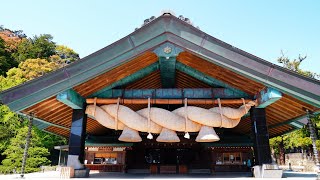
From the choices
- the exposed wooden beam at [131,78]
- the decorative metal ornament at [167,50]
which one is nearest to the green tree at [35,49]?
the exposed wooden beam at [131,78]

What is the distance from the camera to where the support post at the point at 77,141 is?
826 cm

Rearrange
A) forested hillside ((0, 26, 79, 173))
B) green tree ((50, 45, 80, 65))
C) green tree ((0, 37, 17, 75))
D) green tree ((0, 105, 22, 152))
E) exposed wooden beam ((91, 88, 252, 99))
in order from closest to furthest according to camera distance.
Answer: exposed wooden beam ((91, 88, 252, 99)) < forested hillside ((0, 26, 79, 173)) < green tree ((0, 105, 22, 152)) < green tree ((0, 37, 17, 75)) < green tree ((50, 45, 80, 65))

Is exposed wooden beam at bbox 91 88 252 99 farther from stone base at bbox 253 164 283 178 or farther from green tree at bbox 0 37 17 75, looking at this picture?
green tree at bbox 0 37 17 75

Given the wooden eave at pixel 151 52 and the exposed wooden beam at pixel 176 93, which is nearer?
the wooden eave at pixel 151 52

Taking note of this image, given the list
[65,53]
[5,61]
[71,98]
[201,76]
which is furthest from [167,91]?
[65,53]

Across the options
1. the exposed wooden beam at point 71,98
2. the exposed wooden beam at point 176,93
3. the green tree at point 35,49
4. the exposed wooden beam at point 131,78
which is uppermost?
the green tree at point 35,49

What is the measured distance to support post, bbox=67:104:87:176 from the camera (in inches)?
325

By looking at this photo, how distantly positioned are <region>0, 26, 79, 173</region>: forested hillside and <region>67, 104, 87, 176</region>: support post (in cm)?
1918


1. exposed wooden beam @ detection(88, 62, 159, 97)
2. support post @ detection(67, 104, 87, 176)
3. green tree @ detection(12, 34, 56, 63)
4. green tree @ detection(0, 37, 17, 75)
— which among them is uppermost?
green tree @ detection(12, 34, 56, 63)

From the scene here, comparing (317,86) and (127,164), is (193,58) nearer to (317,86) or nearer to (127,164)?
(317,86)

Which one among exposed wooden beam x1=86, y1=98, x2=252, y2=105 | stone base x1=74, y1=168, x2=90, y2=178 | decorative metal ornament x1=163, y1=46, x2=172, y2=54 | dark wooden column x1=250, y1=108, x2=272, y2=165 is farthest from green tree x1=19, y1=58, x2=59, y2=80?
dark wooden column x1=250, y1=108, x2=272, y2=165

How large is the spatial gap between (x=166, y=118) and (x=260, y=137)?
341cm

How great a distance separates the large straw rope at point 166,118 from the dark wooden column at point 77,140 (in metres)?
0.51

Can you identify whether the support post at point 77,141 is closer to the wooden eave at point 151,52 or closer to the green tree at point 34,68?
the wooden eave at point 151,52
